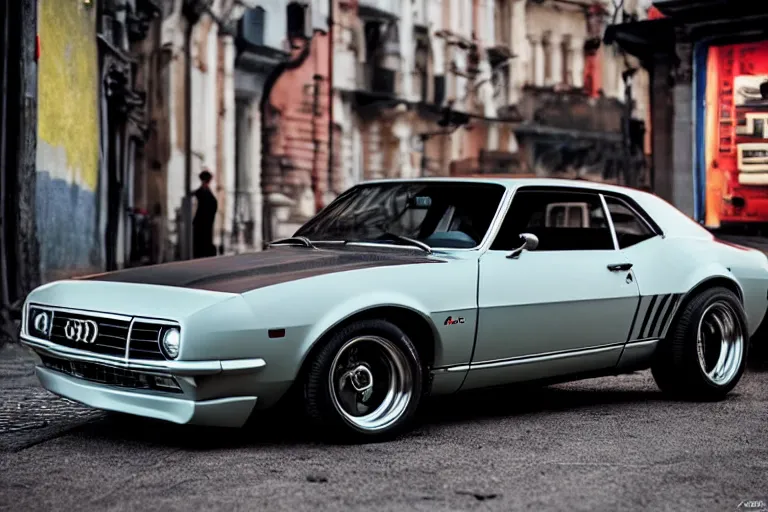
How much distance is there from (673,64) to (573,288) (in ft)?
41.3

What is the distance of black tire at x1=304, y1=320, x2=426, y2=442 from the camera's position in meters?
5.29

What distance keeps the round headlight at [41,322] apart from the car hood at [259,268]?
258mm

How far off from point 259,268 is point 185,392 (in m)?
0.79

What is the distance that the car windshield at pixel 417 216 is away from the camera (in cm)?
623

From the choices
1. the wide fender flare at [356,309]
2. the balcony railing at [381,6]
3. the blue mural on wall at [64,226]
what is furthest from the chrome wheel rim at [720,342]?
the balcony railing at [381,6]

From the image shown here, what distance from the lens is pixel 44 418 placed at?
620 centimetres

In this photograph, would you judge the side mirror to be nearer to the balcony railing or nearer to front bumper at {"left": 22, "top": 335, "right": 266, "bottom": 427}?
front bumper at {"left": 22, "top": 335, "right": 266, "bottom": 427}

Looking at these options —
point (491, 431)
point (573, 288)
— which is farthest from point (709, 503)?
point (573, 288)

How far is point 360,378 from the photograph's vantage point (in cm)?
552

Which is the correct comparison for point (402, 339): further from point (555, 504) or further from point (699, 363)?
point (699, 363)

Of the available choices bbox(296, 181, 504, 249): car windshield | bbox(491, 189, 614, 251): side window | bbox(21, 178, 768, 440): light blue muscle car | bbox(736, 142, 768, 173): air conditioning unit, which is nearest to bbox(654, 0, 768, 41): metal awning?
bbox(736, 142, 768, 173): air conditioning unit

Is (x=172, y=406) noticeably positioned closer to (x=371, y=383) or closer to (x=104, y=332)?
(x=104, y=332)

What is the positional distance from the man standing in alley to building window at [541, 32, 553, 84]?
1169cm

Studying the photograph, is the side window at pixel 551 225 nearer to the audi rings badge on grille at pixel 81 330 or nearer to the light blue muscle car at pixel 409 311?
the light blue muscle car at pixel 409 311
